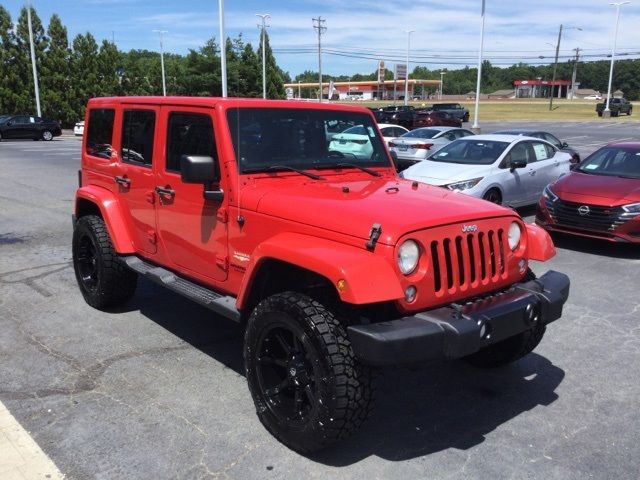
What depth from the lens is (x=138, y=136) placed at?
4.93 meters

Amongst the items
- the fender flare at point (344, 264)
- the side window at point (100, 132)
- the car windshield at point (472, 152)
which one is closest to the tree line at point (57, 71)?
the car windshield at point (472, 152)

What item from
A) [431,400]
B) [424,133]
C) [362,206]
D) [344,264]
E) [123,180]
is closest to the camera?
[344,264]

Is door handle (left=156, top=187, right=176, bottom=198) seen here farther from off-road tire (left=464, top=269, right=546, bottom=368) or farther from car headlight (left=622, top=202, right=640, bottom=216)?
car headlight (left=622, top=202, right=640, bottom=216)

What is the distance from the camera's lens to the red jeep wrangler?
307cm

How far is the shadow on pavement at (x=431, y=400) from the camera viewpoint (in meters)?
3.43

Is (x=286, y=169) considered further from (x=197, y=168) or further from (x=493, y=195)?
(x=493, y=195)

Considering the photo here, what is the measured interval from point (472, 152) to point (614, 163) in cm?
261

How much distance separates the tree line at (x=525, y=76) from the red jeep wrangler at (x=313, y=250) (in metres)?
137

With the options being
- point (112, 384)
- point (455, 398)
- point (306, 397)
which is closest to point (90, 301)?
point (112, 384)

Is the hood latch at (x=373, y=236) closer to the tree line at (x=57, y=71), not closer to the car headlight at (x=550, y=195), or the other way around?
the car headlight at (x=550, y=195)

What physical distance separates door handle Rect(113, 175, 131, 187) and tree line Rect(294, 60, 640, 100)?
136 metres

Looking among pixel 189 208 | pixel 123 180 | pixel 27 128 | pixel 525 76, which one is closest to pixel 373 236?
pixel 189 208

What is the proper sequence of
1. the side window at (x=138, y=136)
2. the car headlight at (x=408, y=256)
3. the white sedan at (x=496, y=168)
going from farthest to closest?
1. the white sedan at (x=496, y=168)
2. the side window at (x=138, y=136)
3. the car headlight at (x=408, y=256)

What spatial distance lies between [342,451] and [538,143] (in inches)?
387
